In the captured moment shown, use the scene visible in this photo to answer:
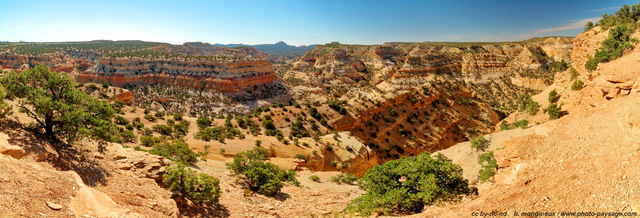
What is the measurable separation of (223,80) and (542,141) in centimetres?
8099

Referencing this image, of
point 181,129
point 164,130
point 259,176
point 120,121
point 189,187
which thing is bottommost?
point 181,129

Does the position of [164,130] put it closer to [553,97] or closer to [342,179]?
[342,179]

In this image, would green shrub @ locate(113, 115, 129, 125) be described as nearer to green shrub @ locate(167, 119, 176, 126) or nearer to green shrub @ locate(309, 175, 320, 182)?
green shrub @ locate(167, 119, 176, 126)

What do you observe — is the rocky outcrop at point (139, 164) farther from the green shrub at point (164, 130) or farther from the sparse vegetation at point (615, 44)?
the sparse vegetation at point (615, 44)

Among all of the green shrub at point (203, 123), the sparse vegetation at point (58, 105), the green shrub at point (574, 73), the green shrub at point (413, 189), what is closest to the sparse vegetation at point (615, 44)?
the green shrub at point (574, 73)

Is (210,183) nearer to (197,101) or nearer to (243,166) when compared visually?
(243,166)

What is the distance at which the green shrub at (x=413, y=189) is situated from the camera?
15.9m

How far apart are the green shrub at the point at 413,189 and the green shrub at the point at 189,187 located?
329 inches

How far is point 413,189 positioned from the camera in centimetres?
1731

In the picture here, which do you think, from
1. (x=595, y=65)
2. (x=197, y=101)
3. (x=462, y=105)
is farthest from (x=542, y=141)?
(x=197, y=101)

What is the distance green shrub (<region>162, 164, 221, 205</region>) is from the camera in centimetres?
1493

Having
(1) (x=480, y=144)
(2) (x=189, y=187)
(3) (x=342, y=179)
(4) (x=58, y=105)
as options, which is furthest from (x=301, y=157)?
(4) (x=58, y=105)

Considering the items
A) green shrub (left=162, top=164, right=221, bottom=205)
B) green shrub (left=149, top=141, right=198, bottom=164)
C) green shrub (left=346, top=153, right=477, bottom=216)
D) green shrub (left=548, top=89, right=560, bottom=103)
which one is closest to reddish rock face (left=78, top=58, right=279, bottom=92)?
green shrub (left=149, top=141, right=198, bottom=164)

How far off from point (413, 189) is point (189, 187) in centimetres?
1283
